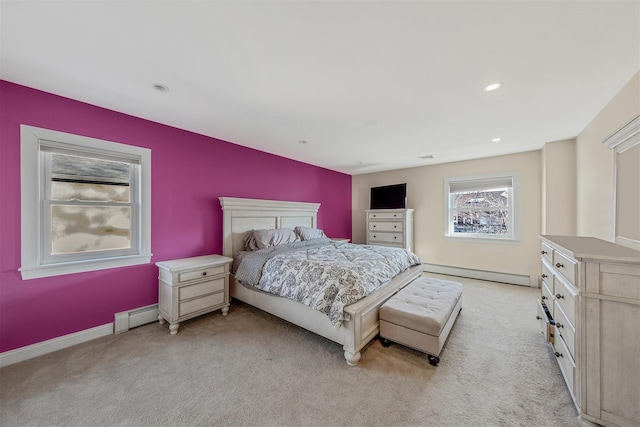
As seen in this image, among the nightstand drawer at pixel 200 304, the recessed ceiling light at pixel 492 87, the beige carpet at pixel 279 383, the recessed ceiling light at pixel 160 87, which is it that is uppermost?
the recessed ceiling light at pixel 160 87

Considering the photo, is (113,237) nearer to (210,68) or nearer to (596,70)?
(210,68)

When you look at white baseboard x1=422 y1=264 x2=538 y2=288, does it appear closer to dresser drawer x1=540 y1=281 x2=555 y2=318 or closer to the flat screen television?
the flat screen television

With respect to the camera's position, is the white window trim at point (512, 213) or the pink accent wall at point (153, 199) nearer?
the pink accent wall at point (153, 199)

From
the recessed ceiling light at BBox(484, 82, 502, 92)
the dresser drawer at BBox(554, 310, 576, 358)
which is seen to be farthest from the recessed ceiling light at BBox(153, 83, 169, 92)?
the dresser drawer at BBox(554, 310, 576, 358)

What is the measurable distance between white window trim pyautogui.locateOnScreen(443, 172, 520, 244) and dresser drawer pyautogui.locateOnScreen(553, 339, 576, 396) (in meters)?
2.83

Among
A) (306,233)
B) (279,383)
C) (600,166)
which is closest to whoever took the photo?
(279,383)

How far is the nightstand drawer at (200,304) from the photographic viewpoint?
253cm

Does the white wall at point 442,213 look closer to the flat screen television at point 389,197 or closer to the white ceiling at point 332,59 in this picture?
the flat screen television at point 389,197

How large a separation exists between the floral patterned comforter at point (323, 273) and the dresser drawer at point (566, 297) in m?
1.36

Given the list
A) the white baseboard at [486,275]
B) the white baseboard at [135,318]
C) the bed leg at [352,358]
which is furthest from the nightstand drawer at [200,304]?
the white baseboard at [486,275]

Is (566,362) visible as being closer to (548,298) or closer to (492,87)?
(548,298)

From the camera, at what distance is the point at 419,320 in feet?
6.60

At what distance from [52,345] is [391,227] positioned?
16.2 ft

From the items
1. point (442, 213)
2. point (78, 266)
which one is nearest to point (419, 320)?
point (78, 266)
